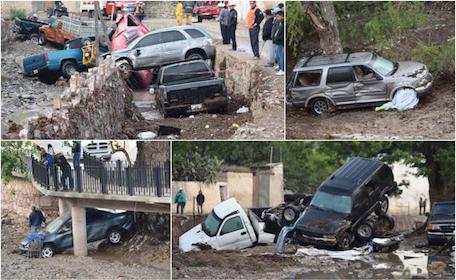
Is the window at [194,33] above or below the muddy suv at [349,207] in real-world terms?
above

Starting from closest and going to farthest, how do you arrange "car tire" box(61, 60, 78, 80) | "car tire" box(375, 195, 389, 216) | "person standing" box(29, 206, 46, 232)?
"car tire" box(61, 60, 78, 80)
"car tire" box(375, 195, 389, 216)
"person standing" box(29, 206, 46, 232)

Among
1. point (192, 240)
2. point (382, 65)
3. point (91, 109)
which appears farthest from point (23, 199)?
point (382, 65)

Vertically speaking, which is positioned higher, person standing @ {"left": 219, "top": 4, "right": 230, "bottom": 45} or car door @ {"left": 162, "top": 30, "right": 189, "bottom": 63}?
person standing @ {"left": 219, "top": 4, "right": 230, "bottom": 45}

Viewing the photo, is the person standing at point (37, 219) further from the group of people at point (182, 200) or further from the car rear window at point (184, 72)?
the car rear window at point (184, 72)

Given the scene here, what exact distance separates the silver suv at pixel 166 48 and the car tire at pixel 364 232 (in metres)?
2.73

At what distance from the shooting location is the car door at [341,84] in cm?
1312

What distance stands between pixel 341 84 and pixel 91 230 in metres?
3.58

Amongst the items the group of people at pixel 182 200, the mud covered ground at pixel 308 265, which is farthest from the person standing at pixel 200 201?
the mud covered ground at pixel 308 265

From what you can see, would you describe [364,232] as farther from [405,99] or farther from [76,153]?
[76,153]

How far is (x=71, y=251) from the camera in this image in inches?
543

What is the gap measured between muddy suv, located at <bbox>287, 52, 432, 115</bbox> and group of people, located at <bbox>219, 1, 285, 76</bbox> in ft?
0.97

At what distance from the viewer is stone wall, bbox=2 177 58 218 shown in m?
13.7

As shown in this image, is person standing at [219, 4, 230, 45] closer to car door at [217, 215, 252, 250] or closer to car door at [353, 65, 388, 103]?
car door at [353, 65, 388, 103]

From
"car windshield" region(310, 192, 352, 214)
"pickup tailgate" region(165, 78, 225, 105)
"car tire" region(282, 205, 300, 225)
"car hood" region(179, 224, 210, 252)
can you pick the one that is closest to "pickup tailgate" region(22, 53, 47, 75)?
"pickup tailgate" region(165, 78, 225, 105)
